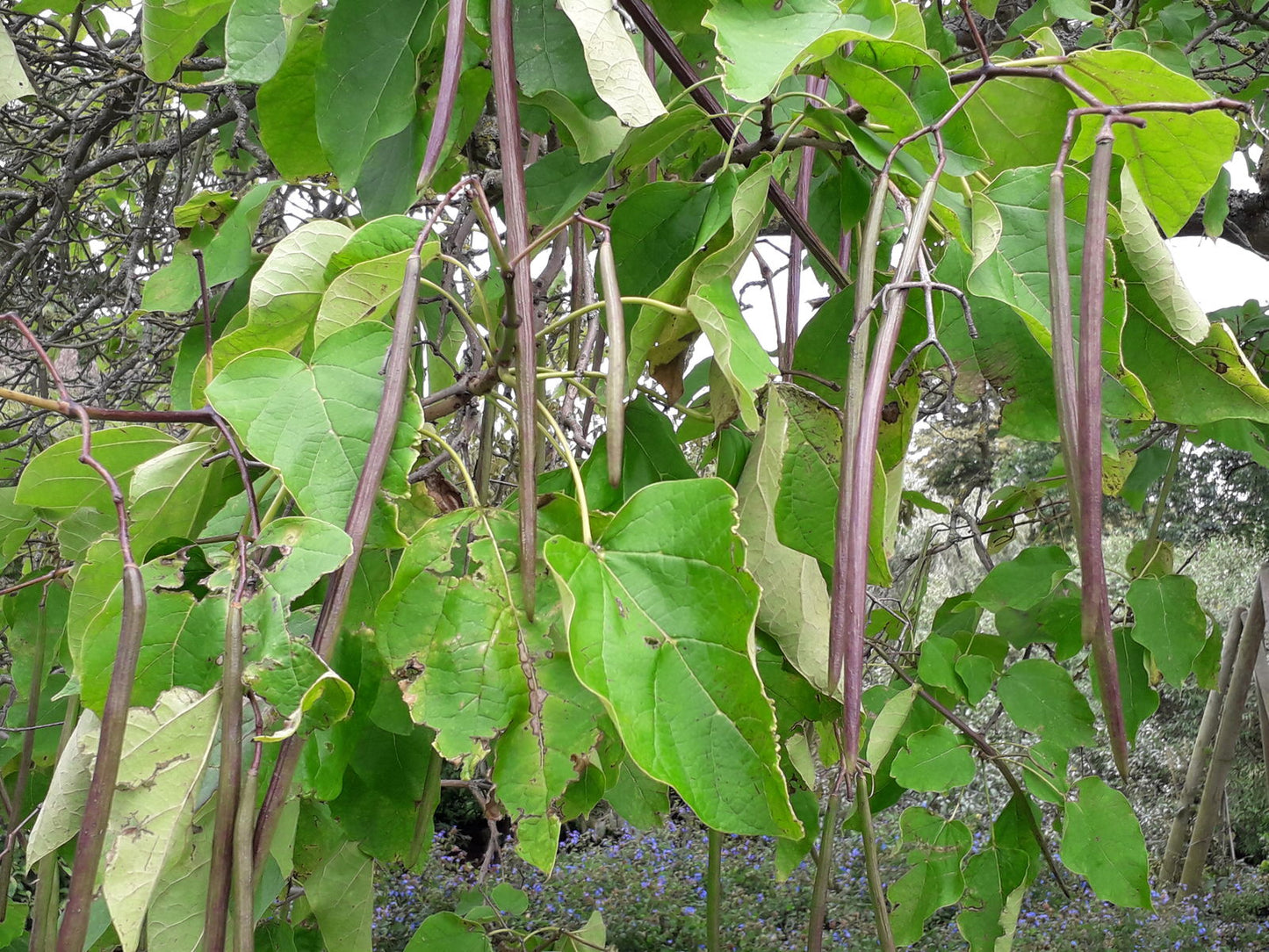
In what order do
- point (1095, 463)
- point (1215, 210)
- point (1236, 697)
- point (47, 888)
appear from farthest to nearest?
point (1236, 697) < point (1215, 210) < point (47, 888) < point (1095, 463)

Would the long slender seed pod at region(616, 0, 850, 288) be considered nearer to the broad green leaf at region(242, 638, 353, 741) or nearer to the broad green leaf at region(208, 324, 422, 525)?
the broad green leaf at region(208, 324, 422, 525)

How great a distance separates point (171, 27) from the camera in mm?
611

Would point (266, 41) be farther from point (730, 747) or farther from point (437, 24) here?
point (730, 747)

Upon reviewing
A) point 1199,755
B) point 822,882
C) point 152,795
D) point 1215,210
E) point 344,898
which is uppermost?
point 1215,210

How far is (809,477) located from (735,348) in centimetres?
8

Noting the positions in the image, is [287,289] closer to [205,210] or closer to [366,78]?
[366,78]

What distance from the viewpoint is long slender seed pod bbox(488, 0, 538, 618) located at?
38 centimetres

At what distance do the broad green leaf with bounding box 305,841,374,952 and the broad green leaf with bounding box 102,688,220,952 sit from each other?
0.39 metres

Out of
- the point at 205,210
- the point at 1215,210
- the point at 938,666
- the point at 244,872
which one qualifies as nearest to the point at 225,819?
the point at 244,872

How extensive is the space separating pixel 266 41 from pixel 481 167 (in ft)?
1.66

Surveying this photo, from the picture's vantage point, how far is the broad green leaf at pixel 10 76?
479 mm

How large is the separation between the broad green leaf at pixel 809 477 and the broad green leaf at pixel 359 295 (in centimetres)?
19

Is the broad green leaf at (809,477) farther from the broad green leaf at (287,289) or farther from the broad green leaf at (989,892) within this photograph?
the broad green leaf at (989,892)

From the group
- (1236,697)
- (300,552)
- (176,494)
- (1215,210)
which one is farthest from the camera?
(1236,697)
